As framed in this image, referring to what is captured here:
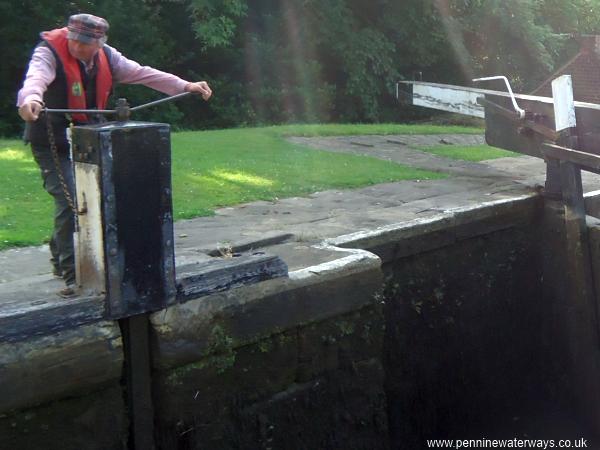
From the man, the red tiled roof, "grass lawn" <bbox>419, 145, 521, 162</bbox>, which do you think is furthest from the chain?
the red tiled roof

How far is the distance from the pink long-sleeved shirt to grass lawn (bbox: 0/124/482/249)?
6.16ft

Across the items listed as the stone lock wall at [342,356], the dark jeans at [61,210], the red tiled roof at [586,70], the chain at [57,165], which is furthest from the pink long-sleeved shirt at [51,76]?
the red tiled roof at [586,70]

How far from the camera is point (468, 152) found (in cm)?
1140

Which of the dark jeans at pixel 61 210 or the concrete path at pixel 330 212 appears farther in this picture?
the concrete path at pixel 330 212

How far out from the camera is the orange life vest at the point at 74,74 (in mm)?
4777

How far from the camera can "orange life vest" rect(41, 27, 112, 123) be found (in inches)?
188

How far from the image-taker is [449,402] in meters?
7.21

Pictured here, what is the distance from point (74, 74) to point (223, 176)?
4522 millimetres

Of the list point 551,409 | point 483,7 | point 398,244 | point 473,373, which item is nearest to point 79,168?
point 398,244

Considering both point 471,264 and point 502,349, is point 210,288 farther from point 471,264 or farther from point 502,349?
point 502,349

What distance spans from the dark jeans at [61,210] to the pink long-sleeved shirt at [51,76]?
47 cm

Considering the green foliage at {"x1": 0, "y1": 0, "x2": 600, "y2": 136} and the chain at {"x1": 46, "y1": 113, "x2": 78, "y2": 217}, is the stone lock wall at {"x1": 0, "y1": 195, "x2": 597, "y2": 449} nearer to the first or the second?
the chain at {"x1": 46, "y1": 113, "x2": 78, "y2": 217}

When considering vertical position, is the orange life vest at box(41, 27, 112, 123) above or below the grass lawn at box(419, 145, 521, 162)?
above

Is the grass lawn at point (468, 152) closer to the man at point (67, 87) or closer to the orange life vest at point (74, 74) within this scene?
the man at point (67, 87)
